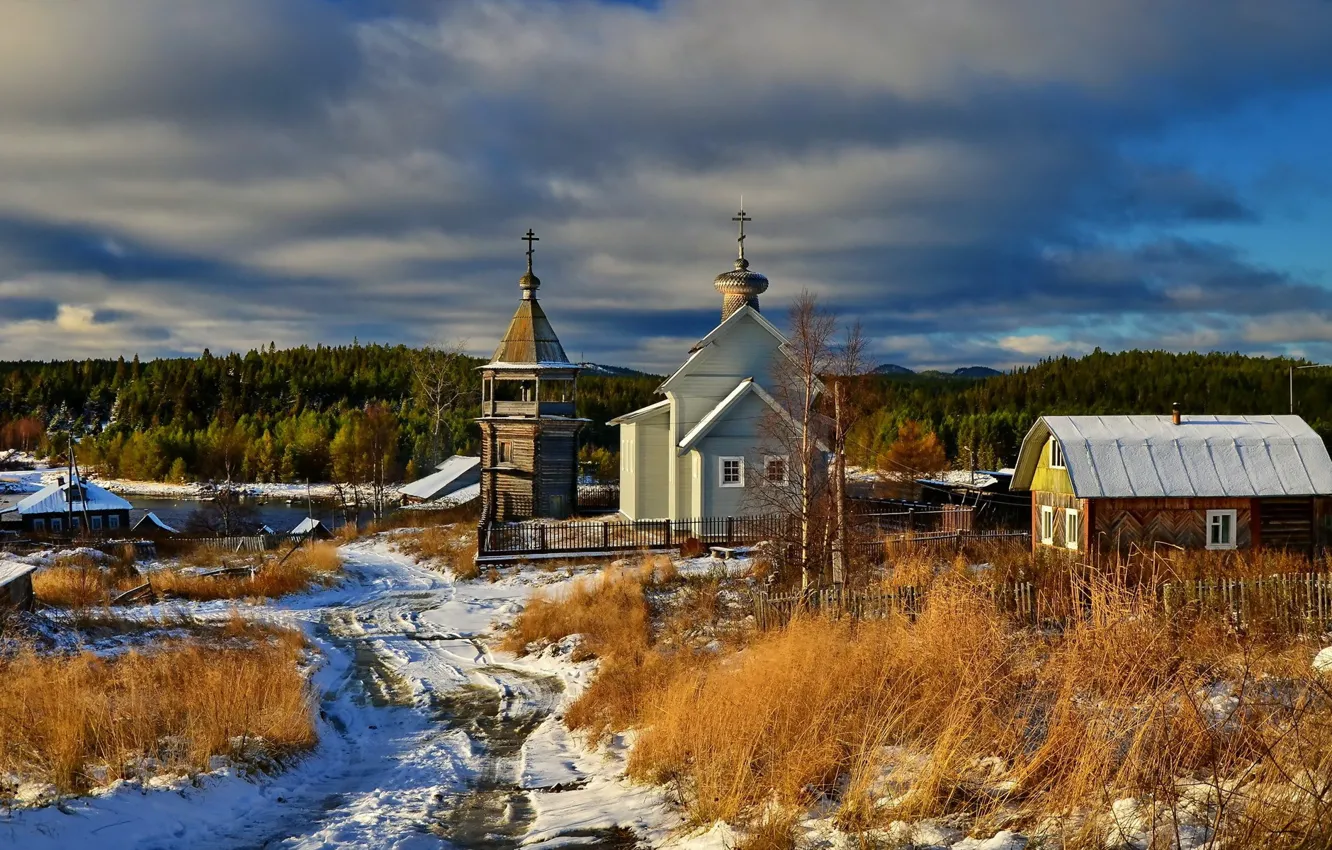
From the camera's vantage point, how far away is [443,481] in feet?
184

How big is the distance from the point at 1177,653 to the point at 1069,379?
420ft

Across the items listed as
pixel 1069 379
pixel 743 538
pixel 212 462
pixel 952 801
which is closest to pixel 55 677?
pixel 952 801

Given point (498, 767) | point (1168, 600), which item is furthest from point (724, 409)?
point (498, 767)

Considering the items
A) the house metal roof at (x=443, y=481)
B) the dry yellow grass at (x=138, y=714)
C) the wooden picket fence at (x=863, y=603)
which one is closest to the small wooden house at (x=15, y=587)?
the dry yellow grass at (x=138, y=714)

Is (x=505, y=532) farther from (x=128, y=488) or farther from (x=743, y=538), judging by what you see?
(x=128, y=488)

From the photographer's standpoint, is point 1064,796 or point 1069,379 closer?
point 1064,796

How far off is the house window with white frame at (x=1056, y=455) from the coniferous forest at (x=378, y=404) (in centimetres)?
3144

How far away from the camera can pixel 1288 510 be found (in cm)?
2506

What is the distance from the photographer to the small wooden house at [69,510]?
54156 mm

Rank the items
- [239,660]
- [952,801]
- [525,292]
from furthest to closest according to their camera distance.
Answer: [525,292]
[239,660]
[952,801]

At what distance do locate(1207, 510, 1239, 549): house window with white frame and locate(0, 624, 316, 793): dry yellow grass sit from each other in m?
22.2

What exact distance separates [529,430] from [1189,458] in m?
21.9

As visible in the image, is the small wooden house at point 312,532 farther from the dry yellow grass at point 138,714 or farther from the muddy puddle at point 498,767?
the dry yellow grass at point 138,714

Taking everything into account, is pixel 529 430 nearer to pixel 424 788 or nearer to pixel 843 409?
pixel 843 409
